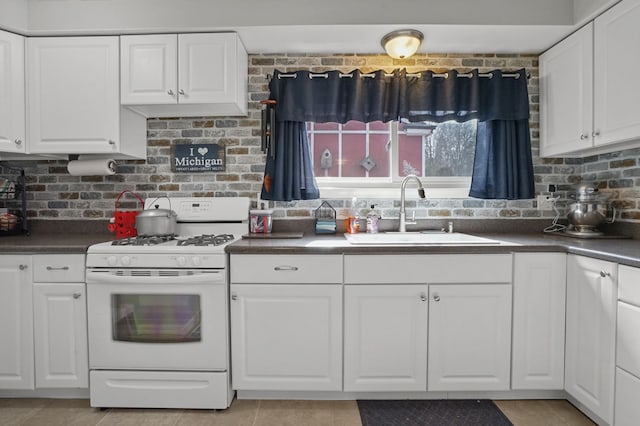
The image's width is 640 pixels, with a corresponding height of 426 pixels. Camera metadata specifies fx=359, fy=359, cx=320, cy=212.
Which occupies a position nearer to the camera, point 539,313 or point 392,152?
point 539,313

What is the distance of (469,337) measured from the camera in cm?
199

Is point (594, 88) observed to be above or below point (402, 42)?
below

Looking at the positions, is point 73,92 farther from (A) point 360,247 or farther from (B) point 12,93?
(A) point 360,247

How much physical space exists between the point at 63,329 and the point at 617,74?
336cm

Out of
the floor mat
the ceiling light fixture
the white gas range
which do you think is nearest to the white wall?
the ceiling light fixture

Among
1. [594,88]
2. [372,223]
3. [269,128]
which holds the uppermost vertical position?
[594,88]

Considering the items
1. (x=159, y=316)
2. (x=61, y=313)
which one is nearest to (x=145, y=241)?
(x=159, y=316)

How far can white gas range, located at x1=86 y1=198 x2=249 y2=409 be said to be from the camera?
6.36 ft

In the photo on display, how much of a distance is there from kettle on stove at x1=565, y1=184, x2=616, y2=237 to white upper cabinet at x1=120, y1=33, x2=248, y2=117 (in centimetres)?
230

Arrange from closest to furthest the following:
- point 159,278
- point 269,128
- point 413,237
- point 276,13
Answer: point 159,278
point 276,13
point 413,237
point 269,128

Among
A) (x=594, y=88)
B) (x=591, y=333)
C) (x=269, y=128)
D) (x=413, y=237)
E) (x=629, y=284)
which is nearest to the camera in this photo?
(x=629, y=284)

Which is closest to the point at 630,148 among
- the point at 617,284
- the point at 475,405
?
the point at 617,284

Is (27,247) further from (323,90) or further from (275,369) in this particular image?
(323,90)

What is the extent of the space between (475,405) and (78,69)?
3144 mm
